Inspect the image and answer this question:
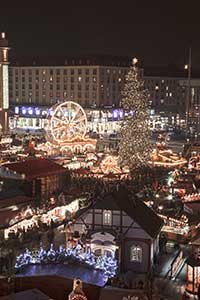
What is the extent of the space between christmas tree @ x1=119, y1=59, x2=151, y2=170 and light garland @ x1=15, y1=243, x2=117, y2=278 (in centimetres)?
1455

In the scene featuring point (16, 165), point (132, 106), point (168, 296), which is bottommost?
point (168, 296)

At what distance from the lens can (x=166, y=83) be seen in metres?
76.6

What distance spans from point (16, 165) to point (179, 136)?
30.7 metres

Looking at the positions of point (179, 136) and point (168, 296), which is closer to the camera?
point (168, 296)

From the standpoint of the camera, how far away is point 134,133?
96.0 ft

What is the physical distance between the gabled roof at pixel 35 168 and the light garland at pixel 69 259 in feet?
24.7

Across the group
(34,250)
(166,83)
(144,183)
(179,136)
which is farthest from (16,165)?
(166,83)

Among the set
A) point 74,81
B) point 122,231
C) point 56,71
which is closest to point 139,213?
point 122,231

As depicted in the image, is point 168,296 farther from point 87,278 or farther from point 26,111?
point 26,111

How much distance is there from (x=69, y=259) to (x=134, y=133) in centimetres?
1599

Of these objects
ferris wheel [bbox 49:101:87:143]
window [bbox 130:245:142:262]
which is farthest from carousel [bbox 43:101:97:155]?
window [bbox 130:245:142:262]

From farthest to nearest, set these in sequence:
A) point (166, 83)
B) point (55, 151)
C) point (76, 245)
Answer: point (166, 83) → point (55, 151) → point (76, 245)

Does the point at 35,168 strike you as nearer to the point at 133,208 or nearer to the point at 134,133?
the point at 134,133

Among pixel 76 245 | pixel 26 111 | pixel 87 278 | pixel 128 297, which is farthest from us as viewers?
pixel 26 111
